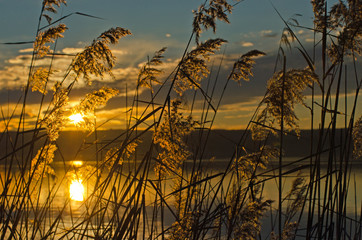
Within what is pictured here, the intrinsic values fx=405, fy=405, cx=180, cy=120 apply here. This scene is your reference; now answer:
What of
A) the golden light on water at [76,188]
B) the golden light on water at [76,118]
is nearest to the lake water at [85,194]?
the golden light on water at [76,188]

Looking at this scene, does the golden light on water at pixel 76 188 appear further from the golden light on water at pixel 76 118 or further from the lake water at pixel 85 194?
the golden light on water at pixel 76 118

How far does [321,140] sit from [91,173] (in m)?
1.53

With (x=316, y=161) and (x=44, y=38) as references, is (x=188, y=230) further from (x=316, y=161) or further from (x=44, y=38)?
(x=44, y=38)

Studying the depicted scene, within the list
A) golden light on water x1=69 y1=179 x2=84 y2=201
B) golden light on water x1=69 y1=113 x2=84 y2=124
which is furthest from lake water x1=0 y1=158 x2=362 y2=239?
golden light on water x1=69 y1=113 x2=84 y2=124

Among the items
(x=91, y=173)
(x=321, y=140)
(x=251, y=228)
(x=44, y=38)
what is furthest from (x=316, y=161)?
(x=44, y=38)

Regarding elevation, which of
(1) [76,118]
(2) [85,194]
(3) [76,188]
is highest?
(1) [76,118]

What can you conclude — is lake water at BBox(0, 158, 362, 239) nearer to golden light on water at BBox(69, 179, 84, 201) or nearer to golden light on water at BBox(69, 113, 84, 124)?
golden light on water at BBox(69, 179, 84, 201)

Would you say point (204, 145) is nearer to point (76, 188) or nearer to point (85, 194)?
point (76, 188)

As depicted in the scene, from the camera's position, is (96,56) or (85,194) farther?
(85,194)

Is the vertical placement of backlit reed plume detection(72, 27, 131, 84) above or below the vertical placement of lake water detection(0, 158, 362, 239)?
above

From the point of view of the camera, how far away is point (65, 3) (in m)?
3.12

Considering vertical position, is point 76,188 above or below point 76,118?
below

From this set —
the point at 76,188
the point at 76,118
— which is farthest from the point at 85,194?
the point at 76,118

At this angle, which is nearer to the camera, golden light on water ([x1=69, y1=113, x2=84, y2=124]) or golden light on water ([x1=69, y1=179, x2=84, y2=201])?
golden light on water ([x1=69, y1=113, x2=84, y2=124])
